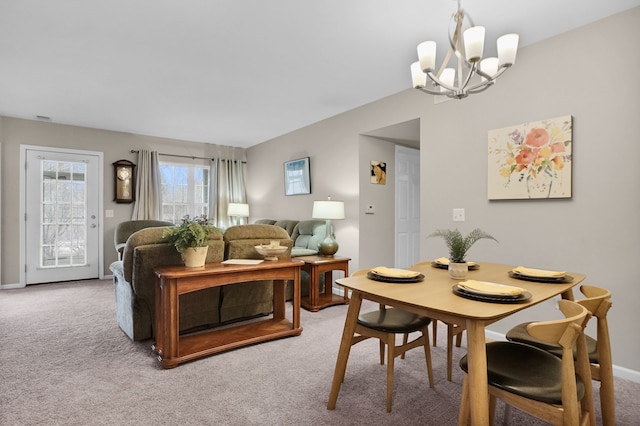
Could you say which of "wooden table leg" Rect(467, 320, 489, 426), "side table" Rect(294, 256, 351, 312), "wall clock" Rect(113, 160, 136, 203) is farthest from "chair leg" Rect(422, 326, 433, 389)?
"wall clock" Rect(113, 160, 136, 203)

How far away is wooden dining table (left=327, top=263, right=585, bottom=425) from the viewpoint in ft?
4.08

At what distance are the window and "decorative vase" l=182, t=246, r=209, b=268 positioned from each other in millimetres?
3918

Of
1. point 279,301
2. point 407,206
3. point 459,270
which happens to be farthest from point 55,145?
point 459,270

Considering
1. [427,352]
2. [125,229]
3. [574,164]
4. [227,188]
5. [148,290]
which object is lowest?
[427,352]

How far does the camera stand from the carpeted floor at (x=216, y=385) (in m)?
1.82

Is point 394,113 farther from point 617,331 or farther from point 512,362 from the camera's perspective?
point 512,362

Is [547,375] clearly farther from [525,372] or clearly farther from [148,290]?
[148,290]

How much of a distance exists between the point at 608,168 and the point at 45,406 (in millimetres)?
3826

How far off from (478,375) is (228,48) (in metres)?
2.87

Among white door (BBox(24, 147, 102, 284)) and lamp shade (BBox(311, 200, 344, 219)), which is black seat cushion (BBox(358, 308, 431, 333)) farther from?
white door (BBox(24, 147, 102, 284))

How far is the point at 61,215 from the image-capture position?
207 inches

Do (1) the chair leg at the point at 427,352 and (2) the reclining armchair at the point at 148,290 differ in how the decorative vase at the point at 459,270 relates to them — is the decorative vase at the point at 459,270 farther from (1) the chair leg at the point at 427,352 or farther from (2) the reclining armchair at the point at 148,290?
(2) the reclining armchair at the point at 148,290

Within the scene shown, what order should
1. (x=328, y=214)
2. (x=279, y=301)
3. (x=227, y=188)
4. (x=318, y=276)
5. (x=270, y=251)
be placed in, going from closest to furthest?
(x=270, y=251) → (x=279, y=301) → (x=318, y=276) → (x=328, y=214) → (x=227, y=188)

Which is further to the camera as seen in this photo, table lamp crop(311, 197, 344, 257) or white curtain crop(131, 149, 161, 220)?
white curtain crop(131, 149, 161, 220)
